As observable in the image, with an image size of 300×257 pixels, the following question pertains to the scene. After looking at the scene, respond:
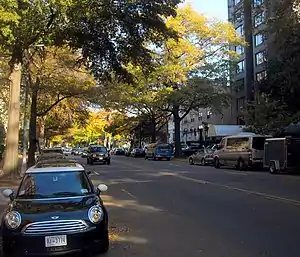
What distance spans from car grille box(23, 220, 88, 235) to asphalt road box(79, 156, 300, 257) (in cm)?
89

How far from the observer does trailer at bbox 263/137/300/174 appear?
88.3 ft

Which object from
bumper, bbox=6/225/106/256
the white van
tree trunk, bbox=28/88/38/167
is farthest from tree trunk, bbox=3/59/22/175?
bumper, bbox=6/225/106/256

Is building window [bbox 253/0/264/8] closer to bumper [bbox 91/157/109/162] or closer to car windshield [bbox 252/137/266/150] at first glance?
car windshield [bbox 252/137/266/150]

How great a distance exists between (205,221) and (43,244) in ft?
14.9

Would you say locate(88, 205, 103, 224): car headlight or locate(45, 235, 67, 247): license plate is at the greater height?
locate(88, 205, 103, 224): car headlight

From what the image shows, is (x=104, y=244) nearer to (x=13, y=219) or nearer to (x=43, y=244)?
(x=43, y=244)

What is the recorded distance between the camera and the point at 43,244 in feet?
23.4

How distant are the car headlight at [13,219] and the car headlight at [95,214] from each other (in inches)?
41.6

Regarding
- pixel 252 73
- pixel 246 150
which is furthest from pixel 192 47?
pixel 246 150

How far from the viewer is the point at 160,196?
15.8 m

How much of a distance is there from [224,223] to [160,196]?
18.2 feet

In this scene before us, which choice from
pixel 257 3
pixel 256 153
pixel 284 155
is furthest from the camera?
pixel 256 153

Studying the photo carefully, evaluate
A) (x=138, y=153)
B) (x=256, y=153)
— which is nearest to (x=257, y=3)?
(x=256, y=153)

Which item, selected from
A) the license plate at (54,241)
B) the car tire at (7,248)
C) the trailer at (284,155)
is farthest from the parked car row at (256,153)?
the car tire at (7,248)
